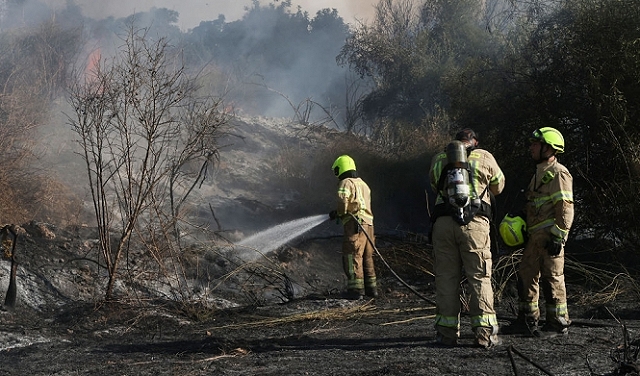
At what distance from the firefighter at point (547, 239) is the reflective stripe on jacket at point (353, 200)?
2.58 meters

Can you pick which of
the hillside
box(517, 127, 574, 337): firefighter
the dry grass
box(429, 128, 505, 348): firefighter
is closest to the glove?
box(517, 127, 574, 337): firefighter

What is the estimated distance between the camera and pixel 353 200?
7.96 m

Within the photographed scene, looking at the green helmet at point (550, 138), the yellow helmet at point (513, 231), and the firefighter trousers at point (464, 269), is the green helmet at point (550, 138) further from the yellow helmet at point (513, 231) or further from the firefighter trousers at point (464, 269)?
the firefighter trousers at point (464, 269)

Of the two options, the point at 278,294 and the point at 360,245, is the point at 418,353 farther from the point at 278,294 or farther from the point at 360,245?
the point at 278,294

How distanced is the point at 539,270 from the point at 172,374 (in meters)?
3.04

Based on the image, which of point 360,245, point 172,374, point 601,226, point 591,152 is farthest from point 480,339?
point 591,152

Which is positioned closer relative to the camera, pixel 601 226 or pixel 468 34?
pixel 601 226

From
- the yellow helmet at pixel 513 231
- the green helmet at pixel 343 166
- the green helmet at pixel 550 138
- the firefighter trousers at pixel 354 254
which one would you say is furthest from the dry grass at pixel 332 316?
the green helmet at pixel 550 138

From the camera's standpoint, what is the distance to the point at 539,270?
563 cm

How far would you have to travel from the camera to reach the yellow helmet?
566cm

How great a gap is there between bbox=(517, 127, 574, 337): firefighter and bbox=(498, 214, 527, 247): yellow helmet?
2.9 inches

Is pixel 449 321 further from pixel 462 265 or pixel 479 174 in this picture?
pixel 479 174

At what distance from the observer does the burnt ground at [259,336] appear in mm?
4652

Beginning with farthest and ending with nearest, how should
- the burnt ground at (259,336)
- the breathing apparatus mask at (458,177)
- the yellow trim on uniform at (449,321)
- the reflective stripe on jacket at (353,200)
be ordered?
the reflective stripe on jacket at (353,200), the yellow trim on uniform at (449,321), the breathing apparatus mask at (458,177), the burnt ground at (259,336)
